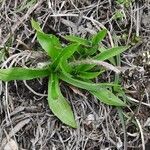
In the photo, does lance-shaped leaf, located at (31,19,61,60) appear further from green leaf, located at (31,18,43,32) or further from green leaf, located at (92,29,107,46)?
green leaf, located at (92,29,107,46)

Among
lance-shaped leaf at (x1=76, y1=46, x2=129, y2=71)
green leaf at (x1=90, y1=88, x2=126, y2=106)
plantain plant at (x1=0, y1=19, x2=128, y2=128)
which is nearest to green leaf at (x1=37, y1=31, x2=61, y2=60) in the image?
plantain plant at (x1=0, y1=19, x2=128, y2=128)

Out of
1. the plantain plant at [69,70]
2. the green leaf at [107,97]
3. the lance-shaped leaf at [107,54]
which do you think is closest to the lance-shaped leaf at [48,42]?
the plantain plant at [69,70]

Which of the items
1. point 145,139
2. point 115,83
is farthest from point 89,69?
point 145,139

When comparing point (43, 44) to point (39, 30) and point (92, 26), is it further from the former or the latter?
point (92, 26)

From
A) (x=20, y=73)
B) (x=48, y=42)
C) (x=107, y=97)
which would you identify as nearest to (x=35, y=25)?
(x=48, y=42)

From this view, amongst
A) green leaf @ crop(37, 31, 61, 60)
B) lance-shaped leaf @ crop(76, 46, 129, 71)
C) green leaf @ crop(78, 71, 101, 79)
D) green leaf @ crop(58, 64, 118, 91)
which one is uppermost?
green leaf @ crop(37, 31, 61, 60)
